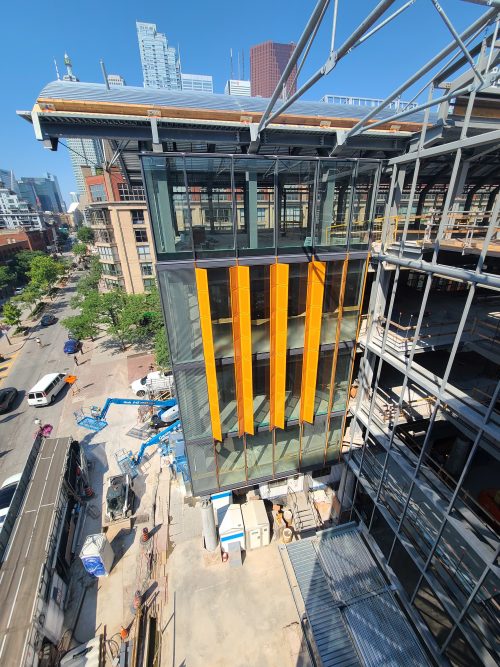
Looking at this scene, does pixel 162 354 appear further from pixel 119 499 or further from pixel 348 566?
pixel 348 566

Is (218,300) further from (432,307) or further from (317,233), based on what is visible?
(432,307)

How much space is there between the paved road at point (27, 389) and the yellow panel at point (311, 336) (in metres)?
24.1

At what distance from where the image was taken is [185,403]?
12.6 meters

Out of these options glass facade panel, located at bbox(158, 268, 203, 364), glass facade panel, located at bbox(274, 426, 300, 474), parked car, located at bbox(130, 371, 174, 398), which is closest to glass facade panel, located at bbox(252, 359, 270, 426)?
glass facade panel, located at bbox(274, 426, 300, 474)

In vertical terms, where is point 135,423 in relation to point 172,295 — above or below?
below

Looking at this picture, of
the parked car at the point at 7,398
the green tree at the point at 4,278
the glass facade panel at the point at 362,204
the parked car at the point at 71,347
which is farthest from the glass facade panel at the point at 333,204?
the green tree at the point at 4,278

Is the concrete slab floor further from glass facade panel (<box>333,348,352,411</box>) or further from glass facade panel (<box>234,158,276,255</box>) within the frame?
glass facade panel (<box>234,158,276,255</box>)

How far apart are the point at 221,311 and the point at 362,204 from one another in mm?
7225

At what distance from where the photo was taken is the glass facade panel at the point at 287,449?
15219 millimetres

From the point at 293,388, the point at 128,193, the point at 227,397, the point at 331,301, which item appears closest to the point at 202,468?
the point at 227,397

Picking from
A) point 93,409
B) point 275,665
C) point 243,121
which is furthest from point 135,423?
point 243,121

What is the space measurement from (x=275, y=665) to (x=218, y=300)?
54.7 ft

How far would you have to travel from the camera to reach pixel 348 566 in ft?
45.6

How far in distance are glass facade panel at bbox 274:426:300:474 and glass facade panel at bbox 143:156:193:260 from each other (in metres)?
10.4
